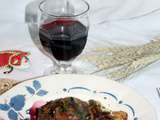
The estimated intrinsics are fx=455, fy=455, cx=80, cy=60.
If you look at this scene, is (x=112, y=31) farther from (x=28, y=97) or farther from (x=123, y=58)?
(x=28, y=97)

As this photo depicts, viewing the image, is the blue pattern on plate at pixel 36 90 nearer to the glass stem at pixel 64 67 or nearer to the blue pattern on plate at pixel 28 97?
the blue pattern on plate at pixel 28 97

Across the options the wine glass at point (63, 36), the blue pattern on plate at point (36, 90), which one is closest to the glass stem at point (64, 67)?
the wine glass at point (63, 36)

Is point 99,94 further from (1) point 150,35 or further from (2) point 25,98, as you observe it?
(1) point 150,35

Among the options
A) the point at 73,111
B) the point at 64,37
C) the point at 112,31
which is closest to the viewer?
the point at 73,111

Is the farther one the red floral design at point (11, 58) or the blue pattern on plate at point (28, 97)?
the red floral design at point (11, 58)

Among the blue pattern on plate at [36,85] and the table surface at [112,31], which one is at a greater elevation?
the blue pattern on plate at [36,85]

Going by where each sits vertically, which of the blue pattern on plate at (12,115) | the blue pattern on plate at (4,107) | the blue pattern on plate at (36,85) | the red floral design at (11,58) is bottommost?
the blue pattern on plate at (12,115)

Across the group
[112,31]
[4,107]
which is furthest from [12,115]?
[112,31]
